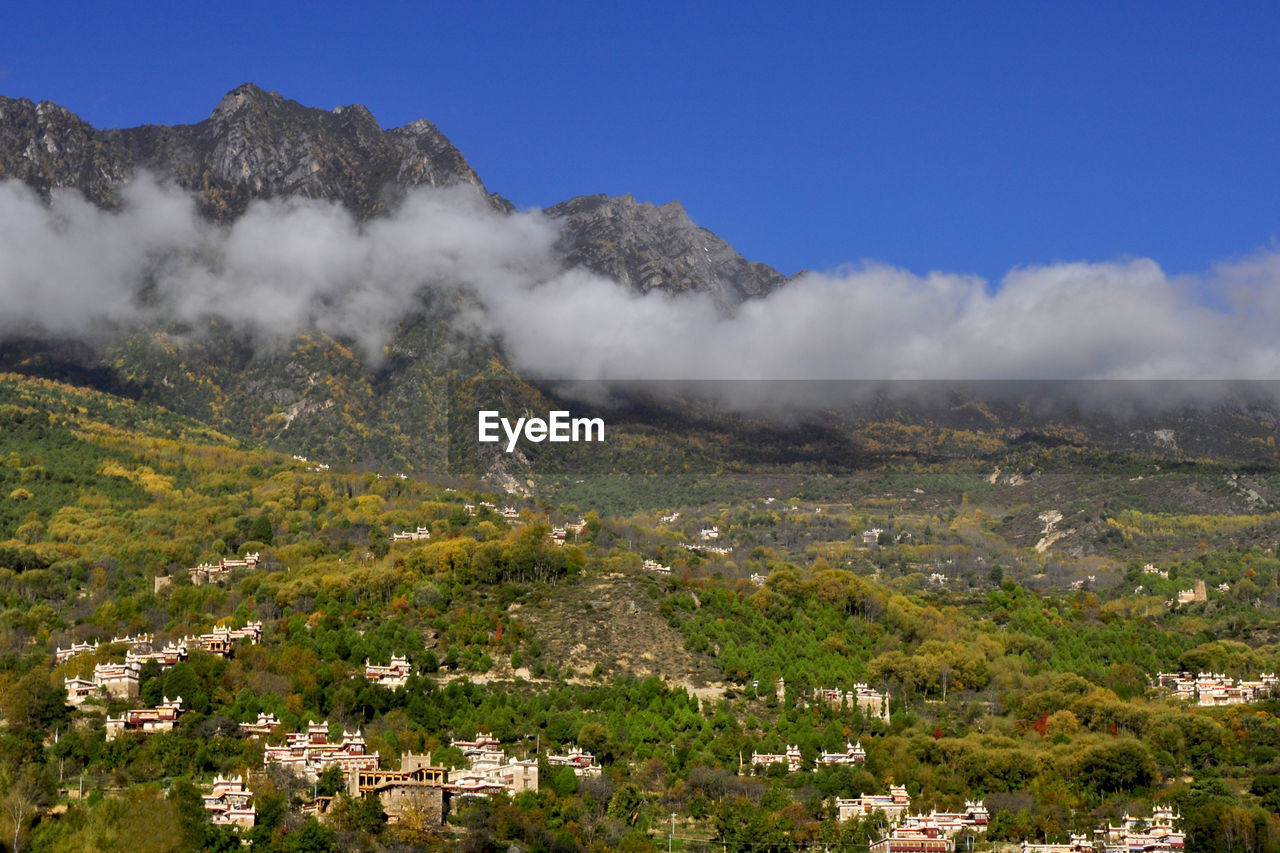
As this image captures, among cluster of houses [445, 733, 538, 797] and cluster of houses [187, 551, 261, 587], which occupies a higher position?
cluster of houses [187, 551, 261, 587]

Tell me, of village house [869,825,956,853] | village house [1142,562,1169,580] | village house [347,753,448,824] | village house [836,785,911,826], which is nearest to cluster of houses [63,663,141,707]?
village house [347,753,448,824]

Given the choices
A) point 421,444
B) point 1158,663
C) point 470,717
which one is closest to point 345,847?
point 470,717

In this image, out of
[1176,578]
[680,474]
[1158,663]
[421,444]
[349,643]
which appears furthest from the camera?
[680,474]

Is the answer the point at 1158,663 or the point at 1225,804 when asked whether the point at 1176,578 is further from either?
the point at 1225,804

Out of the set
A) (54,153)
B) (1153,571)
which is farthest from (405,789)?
(54,153)

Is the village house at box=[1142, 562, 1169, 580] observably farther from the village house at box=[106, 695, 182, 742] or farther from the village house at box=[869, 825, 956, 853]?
the village house at box=[106, 695, 182, 742]

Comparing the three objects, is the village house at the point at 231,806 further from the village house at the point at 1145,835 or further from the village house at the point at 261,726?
the village house at the point at 1145,835

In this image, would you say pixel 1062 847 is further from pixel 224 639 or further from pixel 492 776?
pixel 224 639
